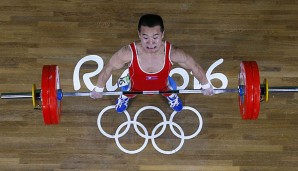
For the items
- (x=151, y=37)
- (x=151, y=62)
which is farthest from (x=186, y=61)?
(x=151, y=37)

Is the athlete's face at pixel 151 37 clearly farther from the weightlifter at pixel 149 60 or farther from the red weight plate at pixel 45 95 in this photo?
the red weight plate at pixel 45 95

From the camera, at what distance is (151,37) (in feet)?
10.8

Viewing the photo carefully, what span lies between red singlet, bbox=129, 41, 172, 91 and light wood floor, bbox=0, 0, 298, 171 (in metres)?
0.59

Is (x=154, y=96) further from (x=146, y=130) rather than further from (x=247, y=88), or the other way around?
(x=247, y=88)

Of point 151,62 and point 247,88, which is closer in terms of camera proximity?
point 247,88

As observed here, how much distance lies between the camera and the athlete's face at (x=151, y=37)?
327 centimetres

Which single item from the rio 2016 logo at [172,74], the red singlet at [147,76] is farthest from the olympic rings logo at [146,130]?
the red singlet at [147,76]

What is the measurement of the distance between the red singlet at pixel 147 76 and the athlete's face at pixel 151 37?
0.22m

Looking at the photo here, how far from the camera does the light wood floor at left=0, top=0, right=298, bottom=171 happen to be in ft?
14.5

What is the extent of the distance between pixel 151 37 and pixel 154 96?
1385mm

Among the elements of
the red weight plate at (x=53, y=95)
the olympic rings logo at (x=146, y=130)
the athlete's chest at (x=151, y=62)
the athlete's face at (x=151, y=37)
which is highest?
the athlete's face at (x=151, y=37)

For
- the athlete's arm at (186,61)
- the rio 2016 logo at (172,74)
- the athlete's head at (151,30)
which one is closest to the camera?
the athlete's head at (151,30)

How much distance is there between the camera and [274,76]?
469cm

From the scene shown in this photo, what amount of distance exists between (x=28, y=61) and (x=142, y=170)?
64.4 inches
